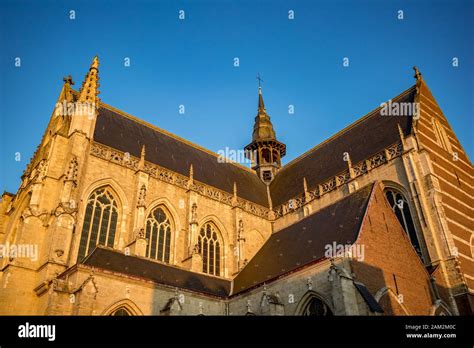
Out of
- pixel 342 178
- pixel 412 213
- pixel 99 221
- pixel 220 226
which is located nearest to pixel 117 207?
pixel 99 221

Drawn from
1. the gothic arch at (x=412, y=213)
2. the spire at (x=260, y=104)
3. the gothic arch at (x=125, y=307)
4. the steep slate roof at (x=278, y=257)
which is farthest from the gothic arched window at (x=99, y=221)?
the spire at (x=260, y=104)

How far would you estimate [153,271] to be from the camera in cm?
1645

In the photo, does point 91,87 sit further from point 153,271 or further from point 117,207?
point 153,271

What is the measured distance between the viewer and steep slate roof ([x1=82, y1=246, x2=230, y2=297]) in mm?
15062

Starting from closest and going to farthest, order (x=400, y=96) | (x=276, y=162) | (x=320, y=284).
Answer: (x=320, y=284)
(x=400, y=96)
(x=276, y=162)

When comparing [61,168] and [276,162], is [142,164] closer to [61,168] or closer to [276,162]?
[61,168]

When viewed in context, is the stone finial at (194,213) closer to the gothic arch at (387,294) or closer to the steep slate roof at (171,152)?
the steep slate roof at (171,152)

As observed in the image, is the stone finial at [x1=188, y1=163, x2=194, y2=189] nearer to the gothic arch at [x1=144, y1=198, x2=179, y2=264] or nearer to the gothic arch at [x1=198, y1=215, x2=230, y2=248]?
the gothic arch at [x1=144, y1=198, x2=179, y2=264]

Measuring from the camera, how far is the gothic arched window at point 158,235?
776 inches
